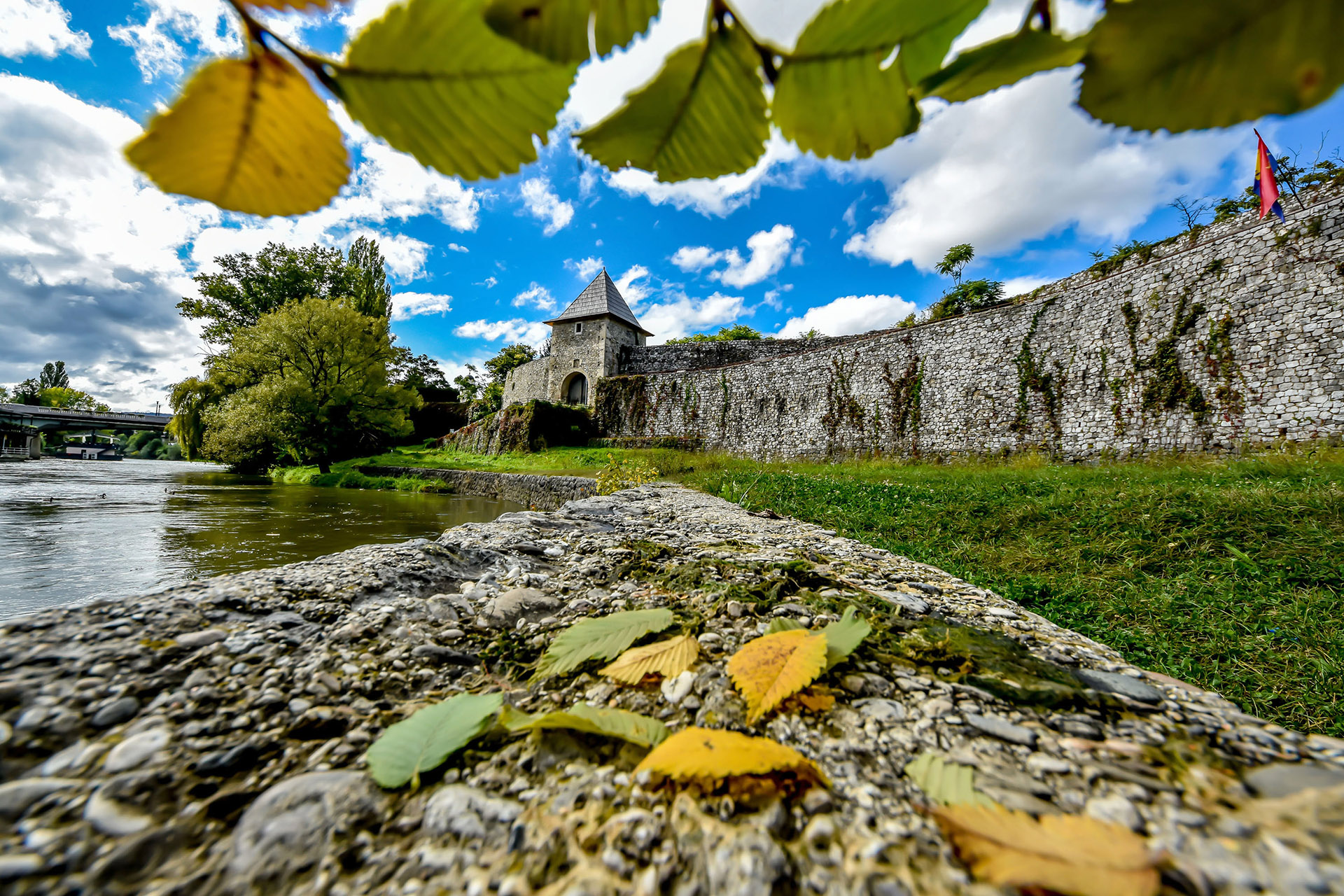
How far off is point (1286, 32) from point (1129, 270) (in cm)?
1132

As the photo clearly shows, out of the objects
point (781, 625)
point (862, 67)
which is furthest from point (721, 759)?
point (862, 67)

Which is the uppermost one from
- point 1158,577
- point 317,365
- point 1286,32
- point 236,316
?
point 236,316

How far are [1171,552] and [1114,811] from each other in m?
3.48

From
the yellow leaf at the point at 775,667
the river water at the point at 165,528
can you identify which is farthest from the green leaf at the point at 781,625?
the river water at the point at 165,528

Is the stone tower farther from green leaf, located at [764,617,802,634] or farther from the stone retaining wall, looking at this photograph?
green leaf, located at [764,617,802,634]

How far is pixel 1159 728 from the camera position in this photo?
831 mm

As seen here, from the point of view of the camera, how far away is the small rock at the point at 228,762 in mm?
707

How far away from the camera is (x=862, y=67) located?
1.08ft

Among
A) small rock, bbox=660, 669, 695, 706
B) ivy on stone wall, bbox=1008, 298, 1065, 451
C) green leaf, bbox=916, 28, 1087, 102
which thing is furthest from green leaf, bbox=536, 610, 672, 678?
ivy on stone wall, bbox=1008, 298, 1065, 451

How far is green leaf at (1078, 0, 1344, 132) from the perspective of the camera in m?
0.23

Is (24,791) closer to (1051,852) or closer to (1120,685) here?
(1051,852)

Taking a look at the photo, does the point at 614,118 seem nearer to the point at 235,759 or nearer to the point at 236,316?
the point at 235,759

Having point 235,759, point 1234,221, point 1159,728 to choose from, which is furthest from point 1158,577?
point 1234,221

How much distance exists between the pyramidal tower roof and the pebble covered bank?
2200 centimetres
